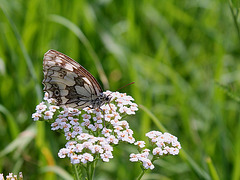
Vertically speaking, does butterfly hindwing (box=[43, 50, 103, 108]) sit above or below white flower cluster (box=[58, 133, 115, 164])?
above

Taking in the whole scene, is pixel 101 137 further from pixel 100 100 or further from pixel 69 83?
pixel 69 83

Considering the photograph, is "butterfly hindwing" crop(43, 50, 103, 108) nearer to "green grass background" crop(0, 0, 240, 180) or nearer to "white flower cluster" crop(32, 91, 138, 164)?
"white flower cluster" crop(32, 91, 138, 164)

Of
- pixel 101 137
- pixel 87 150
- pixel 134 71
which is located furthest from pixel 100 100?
pixel 134 71

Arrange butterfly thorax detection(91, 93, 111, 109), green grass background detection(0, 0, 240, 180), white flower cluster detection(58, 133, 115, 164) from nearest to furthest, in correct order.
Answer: white flower cluster detection(58, 133, 115, 164), butterfly thorax detection(91, 93, 111, 109), green grass background detection(0, 0, 240, 180)

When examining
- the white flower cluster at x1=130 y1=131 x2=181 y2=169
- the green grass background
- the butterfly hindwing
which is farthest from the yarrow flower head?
the green grass background

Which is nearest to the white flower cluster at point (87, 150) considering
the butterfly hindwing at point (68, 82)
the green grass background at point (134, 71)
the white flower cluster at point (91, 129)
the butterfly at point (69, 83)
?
the white flower cluster at point (91, 129)
